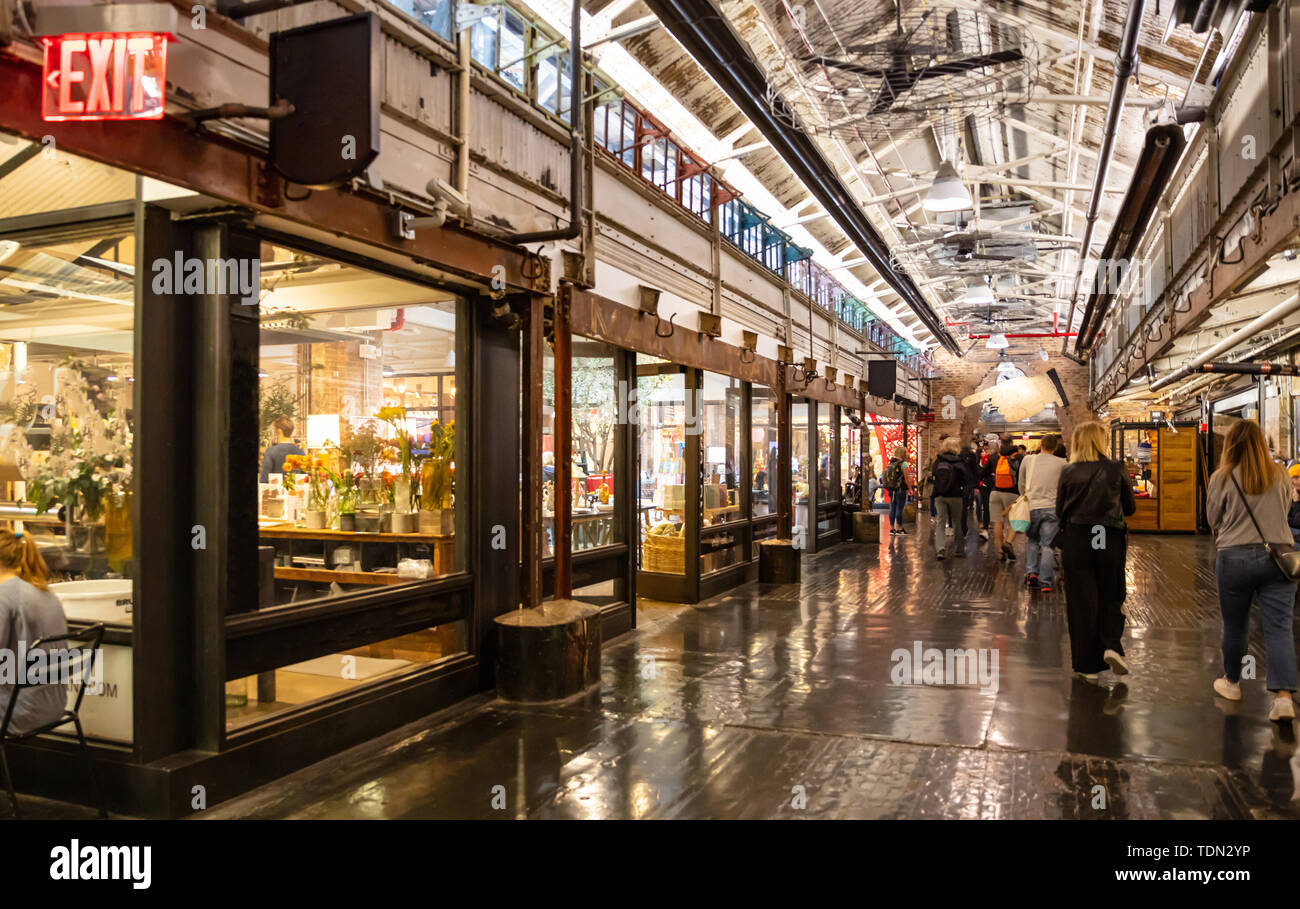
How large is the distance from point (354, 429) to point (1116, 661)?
5088 mm

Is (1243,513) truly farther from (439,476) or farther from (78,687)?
(78,687)

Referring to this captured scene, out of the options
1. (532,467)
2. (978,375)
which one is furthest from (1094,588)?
(978,375)

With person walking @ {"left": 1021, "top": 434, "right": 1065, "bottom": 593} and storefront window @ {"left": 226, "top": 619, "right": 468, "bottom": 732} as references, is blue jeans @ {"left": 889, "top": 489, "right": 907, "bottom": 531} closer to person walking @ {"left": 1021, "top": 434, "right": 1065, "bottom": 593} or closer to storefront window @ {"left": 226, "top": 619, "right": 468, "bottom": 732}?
person walking @ {"left": 1021, "top": 434, "right": 1065, "bottom": 593}

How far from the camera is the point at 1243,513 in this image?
512 cm

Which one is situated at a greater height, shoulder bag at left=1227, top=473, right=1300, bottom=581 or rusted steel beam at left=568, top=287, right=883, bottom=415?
rusted steel beam at left=568, top=287, right=883, bottom=415

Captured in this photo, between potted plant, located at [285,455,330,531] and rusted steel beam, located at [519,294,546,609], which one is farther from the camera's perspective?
rusted steel beam, located at [519,294,546,609]

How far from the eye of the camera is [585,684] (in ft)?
19.3

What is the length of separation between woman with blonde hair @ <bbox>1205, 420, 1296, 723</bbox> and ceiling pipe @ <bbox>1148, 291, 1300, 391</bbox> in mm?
1260

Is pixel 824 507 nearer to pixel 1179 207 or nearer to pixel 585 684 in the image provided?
pixel 1179 207

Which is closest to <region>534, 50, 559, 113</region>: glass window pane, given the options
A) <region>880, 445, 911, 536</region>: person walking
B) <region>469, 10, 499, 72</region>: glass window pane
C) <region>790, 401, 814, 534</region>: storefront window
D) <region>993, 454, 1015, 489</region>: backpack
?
<region>469, 10, 499, 72</region>: glass window pane

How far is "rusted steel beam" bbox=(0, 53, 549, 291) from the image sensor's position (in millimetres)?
3000

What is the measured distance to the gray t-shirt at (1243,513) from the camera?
16.6 feet
